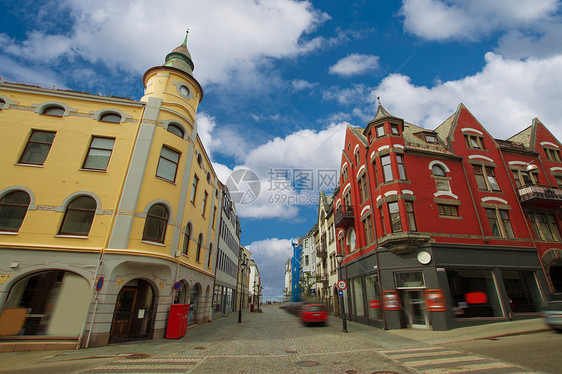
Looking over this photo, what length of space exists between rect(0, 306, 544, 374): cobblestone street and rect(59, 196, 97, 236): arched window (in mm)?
5199

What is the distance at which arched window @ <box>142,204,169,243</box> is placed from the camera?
13938 millimetres

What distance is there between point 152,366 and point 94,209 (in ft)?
29.0

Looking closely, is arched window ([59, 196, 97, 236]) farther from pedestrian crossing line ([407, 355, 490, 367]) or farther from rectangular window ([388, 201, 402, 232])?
rectangular window ([388, 201, 402, 232])

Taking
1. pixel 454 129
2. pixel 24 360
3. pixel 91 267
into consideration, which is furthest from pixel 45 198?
pixel 454 129

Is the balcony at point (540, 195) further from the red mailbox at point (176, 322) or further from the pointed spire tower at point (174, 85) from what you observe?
the pointed spire tower at point (174, 85)

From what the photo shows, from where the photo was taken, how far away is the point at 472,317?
16.0 meters

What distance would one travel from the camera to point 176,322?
44.9 feet

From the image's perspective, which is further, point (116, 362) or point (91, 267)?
point (91, 267)

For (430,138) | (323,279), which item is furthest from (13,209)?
(323,279)

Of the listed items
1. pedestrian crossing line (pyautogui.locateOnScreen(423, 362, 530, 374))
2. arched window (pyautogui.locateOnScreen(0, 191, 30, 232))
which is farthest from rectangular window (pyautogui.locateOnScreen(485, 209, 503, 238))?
arched window (pyautogui.locateOnScreen(0, 191, 30, 232))

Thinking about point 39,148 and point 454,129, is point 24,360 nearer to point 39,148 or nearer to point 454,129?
point 39,148

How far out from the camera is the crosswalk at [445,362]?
24.1ft

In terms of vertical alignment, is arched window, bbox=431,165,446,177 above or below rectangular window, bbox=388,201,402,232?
above

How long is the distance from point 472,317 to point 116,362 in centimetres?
1886
